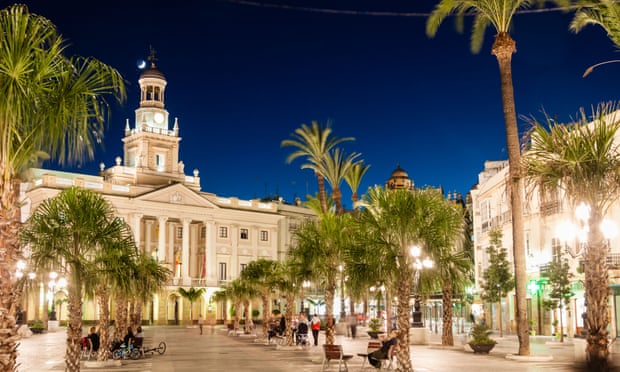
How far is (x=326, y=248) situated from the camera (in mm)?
31016

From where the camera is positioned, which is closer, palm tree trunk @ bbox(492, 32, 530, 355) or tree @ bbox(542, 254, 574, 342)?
palm tree trunk @ bbox(492, 32, 530, 355)

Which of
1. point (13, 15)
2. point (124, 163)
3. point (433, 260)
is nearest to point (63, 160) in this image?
point (13, 15)

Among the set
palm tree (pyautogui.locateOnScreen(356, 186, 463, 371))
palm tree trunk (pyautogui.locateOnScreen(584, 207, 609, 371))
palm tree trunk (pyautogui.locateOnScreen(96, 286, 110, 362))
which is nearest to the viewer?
palm tree trunk (pyautogui.locateOnScreen(584, 207, 609, 371))

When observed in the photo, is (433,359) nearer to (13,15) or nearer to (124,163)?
(13,15)

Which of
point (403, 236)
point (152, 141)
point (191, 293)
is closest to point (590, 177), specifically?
point (403, 236)

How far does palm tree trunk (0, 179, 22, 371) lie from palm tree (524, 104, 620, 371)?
11.4 meters

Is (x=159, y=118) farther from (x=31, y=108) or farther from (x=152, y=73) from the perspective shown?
(x=31, y=108)

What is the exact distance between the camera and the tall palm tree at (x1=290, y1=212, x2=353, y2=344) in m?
30.6

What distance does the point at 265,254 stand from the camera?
102625 millimetres

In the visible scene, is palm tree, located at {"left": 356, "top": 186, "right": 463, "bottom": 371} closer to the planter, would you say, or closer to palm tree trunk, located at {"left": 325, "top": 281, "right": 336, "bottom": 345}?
palm tree trunk, located at {"left": 325, "top": 281, "right": 336, "bottom": 345}

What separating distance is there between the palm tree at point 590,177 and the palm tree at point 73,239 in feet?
38.8

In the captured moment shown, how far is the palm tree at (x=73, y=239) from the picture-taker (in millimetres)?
19734

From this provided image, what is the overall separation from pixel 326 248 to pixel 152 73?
70.7m

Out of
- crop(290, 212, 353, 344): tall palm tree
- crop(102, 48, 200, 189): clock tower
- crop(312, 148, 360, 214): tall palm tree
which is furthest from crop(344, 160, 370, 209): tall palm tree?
crop(102, 48, 200, 189): clock tower
